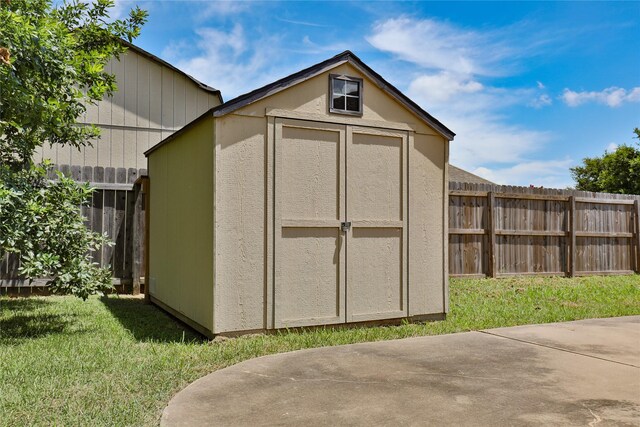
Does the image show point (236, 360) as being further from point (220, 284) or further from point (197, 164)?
point (197, 164)

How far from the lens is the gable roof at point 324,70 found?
16.5 feet

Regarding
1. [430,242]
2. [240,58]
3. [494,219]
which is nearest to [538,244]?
[494,219]

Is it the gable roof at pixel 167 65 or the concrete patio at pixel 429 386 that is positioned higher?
the gable roof at pixel 167 65

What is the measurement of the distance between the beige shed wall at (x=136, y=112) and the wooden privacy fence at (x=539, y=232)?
20.1 feet

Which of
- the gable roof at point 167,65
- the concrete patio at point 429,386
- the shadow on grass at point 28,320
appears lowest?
the shadow on grass at point 28,320

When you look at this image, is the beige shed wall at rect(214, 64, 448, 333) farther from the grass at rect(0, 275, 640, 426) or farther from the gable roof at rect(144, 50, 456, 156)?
the grass at rect(0, 275, 640, 426)

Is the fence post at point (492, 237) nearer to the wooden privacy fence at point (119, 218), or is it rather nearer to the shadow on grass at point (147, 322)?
the shadow on grass at point (147, 322)

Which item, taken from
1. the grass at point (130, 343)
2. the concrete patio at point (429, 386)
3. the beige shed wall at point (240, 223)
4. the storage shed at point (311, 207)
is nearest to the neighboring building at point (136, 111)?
the grass at point (130, 343)

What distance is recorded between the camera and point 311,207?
17.7 feet

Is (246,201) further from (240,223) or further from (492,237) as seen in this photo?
(492,237)

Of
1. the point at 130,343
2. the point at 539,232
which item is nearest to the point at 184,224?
the point at 130,343

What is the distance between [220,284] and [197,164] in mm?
1388

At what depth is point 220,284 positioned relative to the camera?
493 cm

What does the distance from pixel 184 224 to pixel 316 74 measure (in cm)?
230
